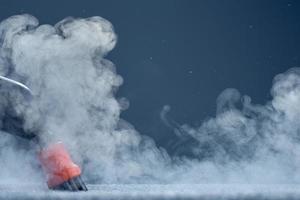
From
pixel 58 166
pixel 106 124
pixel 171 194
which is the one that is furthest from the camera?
pixel 106 124

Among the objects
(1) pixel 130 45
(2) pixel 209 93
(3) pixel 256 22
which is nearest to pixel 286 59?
(3) pixel 256 22

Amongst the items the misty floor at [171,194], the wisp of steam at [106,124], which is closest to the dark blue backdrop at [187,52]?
the wisp of steam at [106,124]

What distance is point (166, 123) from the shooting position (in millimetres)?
2801

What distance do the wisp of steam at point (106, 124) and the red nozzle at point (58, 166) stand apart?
50 cm

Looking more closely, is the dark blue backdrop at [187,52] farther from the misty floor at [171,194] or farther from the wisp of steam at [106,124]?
the misty floor at [171,194]

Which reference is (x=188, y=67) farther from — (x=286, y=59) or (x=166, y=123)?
(x=286, y=59)

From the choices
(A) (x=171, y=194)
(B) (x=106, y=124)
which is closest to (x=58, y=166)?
(A) (x=171, y=194)

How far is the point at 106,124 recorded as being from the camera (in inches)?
112

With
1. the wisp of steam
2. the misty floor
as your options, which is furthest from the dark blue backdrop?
the misty floor

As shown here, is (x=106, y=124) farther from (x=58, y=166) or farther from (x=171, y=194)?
(x=171, y=194)

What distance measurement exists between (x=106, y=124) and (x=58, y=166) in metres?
0.69

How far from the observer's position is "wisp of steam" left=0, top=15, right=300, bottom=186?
2.76 metres

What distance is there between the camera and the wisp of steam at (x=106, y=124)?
9.04 feet

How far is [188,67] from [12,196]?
4.25 feet
